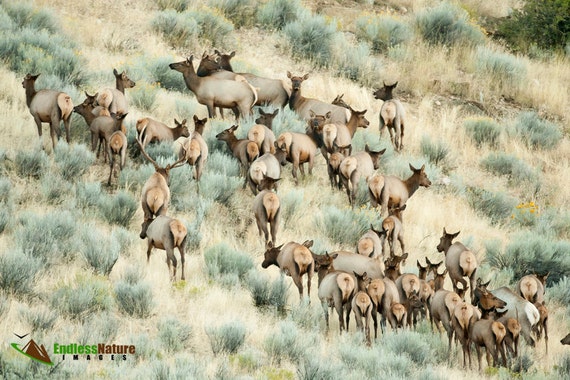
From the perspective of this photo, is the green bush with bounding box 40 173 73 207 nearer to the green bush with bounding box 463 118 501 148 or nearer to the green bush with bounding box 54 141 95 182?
the green bush with bounding box 54 141 95 182

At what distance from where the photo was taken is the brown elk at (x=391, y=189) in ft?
48.7

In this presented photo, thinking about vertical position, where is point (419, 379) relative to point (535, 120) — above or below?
above

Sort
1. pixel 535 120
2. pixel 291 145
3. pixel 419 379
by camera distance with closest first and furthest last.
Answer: pixel 419 379, pixel 291 145, pixel 535 120

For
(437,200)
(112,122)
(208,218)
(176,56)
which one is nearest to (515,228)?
(437,200)

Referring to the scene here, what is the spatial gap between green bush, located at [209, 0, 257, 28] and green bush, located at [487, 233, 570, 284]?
10607 mm

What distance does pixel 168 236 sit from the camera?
1180 cm

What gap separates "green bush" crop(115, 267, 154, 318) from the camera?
1102 centimetres

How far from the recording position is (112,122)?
48.7 ft

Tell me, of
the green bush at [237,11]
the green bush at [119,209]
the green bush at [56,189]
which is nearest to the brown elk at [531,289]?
the green bush at [119,209]

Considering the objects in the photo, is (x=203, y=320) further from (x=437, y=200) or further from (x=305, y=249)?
(x=437, y=200)

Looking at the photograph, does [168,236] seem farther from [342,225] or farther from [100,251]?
[342,225]

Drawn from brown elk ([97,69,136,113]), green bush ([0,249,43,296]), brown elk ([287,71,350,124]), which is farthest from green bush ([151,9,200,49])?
green bush ([0,249,43,296])

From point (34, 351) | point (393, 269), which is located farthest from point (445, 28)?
point (34, 351)

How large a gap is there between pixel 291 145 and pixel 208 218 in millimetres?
1995
